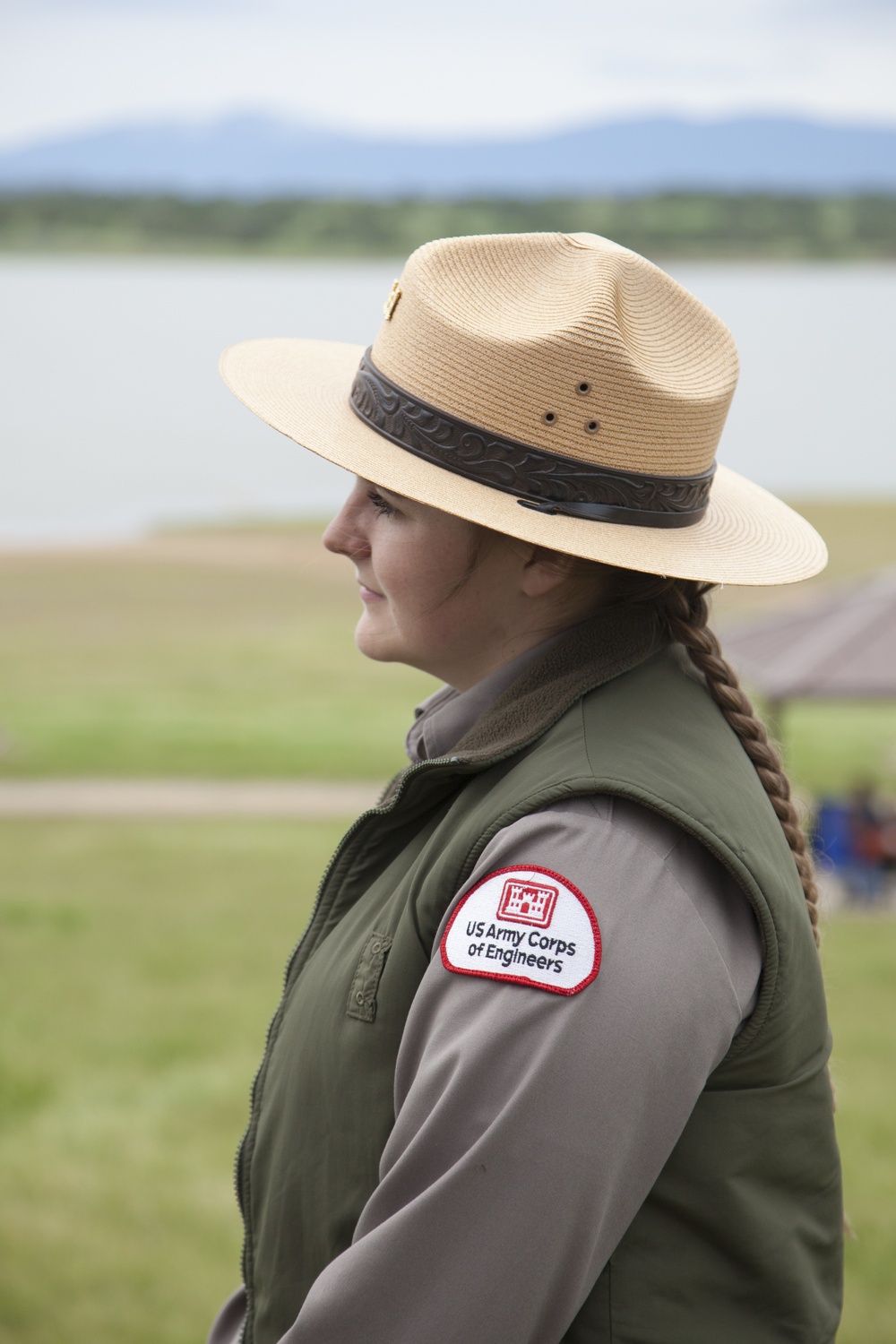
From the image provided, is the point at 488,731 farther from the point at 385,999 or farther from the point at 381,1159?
the point at 381,1159

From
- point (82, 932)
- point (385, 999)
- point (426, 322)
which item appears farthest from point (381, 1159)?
point (82, 932)

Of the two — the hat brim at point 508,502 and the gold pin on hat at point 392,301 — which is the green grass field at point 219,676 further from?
the gold pin on hat at point 392,301

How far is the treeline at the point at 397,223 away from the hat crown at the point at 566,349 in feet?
257

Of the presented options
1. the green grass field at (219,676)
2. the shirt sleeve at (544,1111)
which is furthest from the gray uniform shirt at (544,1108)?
the green grass field at (219,676)

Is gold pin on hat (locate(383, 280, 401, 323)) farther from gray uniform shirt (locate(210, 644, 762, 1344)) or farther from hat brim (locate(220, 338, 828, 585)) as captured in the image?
gray uniform shirt (locate(210, 644, 762, 1344))

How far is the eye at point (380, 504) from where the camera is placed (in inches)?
57.5

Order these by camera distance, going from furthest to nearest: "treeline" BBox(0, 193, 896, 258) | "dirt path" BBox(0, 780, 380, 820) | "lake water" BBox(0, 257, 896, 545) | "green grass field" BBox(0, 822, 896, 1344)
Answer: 1. "treeline" BBox(0, 193, 896, 258)
2. "lake water" BBox(0, 257, 896, 545)
3. "dirt path" BBox(0, 780, 380, 820)
4. "green grass field" BBox(0, 822, 896, 1344)

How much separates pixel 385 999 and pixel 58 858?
906cm

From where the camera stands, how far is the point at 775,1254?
1274mm

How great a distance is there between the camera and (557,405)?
54.1 inches

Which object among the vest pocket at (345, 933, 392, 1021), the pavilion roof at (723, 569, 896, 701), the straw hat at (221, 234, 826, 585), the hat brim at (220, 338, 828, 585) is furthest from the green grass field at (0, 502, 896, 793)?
the vest pocket at (345, 933, 392, 1021)

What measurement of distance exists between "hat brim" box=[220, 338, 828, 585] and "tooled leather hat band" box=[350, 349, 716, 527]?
1 cm

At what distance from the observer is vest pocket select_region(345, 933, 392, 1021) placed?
4.27 ft

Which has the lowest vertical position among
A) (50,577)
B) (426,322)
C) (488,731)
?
(50,577)
